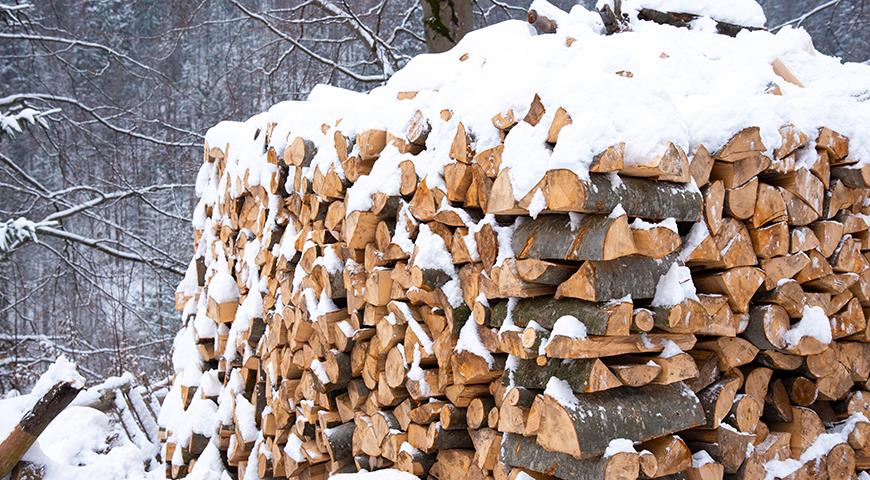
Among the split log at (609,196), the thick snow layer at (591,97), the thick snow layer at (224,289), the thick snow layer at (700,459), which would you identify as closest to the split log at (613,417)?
the thick snow layer at (700,459)

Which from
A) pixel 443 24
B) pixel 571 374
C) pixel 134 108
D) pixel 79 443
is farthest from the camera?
pixel 134 108

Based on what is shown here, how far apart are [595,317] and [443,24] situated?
5.16 metres

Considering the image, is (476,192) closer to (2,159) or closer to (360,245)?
(360,245)

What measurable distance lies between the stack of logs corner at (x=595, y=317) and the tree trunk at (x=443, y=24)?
151 inches

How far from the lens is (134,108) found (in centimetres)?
989

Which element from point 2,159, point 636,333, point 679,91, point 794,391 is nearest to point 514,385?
point 636,333

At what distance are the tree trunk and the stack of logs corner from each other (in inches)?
151

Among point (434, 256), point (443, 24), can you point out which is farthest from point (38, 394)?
A: point (443, 24)

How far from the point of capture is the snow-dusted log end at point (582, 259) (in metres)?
1.97

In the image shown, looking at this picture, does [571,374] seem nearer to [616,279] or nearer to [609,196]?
[616,279]

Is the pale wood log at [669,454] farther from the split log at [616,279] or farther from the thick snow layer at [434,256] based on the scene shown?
the thick snow layer at [434,256]

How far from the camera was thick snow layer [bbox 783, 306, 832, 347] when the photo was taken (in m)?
2.29

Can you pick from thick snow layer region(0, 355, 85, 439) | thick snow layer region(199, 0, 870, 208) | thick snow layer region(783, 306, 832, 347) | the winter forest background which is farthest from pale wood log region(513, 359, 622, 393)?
the winter forest background

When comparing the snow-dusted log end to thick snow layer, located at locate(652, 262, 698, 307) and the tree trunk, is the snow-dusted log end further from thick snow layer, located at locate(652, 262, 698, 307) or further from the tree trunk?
the tree trunk
